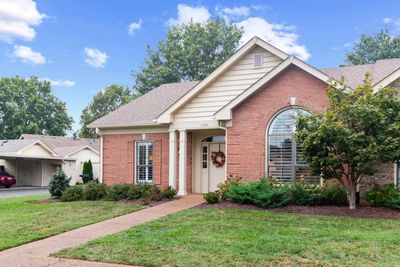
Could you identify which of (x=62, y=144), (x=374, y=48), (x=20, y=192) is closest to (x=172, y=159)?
(x=20, y=192)

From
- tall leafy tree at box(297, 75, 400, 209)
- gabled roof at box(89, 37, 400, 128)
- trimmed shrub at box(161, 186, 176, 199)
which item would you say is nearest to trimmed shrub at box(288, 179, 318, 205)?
tall leafy tree at box(297, 75, 400, 209)

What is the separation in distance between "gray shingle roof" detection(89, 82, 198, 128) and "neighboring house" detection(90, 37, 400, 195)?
0.06 meters

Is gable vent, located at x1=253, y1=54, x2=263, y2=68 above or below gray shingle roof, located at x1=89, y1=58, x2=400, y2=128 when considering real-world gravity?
above

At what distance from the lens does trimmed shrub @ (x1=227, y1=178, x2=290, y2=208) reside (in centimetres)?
1167

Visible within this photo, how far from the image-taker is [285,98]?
1324cm

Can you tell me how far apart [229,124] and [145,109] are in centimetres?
558

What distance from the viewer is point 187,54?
123 ft

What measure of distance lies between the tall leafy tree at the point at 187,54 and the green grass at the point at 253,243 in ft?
92.8

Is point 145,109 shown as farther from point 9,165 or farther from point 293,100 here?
point 9,165

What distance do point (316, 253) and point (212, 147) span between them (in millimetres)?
9693

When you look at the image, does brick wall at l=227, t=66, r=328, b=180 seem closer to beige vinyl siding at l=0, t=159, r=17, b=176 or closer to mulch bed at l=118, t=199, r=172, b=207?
mulch bed at l=118, t=199, r=172, b=207

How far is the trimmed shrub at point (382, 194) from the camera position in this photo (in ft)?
36.4


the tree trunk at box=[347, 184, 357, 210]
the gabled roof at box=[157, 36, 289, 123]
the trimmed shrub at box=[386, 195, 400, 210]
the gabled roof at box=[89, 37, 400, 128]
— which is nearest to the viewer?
the trimmed shrub at box=[386, 195, 400, 210]

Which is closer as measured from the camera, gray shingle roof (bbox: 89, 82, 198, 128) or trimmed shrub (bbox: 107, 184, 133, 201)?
trimmed shrub (bbox: 107, 184, 133, 201)
